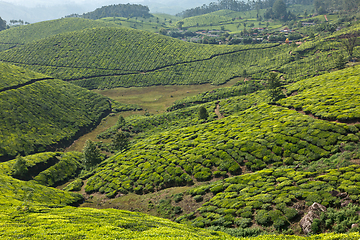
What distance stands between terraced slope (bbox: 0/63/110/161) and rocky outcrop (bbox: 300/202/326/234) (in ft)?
254

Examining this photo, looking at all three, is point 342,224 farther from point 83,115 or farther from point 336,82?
point 83,115

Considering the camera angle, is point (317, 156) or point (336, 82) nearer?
point (317, 156)

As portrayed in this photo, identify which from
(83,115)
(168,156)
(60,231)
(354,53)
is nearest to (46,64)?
(83,115)

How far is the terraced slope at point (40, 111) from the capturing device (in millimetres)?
73062

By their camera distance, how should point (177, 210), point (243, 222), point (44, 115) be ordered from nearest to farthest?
point (243, 222)
point (177, 210)
point (44, 115)

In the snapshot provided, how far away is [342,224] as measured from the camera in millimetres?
20781

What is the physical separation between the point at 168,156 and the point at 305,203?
108 feet

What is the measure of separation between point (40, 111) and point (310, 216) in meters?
101

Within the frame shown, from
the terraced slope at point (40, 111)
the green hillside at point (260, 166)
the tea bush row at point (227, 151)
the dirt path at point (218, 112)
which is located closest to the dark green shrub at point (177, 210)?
the green hillside at point (260, 166)

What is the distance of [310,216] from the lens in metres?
22.9

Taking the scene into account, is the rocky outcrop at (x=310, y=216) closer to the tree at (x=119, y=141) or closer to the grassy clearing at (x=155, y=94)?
the tree at (x=119, y=141)

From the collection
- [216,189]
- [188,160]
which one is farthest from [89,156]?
[216,189]

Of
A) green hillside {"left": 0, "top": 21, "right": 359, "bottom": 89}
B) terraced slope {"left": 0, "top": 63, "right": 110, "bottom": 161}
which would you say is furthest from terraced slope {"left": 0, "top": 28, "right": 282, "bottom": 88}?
terraced slope {"left": 0, "top": 63, "right": 110, "bottom": 161}

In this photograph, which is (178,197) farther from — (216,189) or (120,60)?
(120,60)
